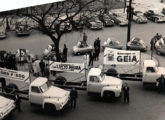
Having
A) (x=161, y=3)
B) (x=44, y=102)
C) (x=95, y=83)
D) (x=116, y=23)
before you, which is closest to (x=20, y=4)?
(x=44, y=102)

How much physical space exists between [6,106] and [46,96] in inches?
83.0

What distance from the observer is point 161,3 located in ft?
136

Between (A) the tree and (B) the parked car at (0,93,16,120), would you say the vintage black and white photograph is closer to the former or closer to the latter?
(B) the parked car at (0,93,16,120)

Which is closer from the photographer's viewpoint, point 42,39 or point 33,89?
point 33,89

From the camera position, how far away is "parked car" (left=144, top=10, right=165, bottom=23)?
108 feet

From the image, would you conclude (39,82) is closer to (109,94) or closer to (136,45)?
(109,94)

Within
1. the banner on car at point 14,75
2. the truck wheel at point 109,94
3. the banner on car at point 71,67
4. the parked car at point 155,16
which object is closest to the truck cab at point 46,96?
the banner on car at point 14,75

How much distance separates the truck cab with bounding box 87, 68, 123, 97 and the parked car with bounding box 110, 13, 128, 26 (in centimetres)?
1558

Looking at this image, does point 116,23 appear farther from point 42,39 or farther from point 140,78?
point 140,78

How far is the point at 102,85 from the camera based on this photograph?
16.7 m

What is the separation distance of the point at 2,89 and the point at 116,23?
60.5ft

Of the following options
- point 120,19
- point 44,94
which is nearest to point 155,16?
point 120,19

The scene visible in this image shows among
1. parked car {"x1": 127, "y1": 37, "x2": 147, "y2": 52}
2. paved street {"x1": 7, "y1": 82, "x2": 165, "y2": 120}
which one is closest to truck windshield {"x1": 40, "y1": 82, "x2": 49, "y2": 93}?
paved street {"x1": 7, "y1": 82, "x2": 165, "y2": 120}

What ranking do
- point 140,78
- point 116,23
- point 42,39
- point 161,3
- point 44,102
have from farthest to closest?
point 161,3
point 116,23
point 42,39
point 140,78
point 44,102
